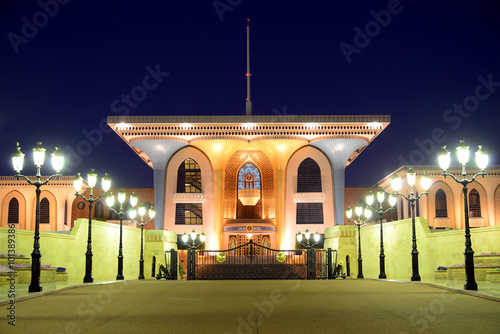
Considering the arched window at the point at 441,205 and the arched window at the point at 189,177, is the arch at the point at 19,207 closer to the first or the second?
the arched window at the point at 189,177

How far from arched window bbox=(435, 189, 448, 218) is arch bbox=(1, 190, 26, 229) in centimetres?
4296

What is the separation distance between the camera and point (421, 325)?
8.10 m

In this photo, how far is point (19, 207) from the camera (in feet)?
199

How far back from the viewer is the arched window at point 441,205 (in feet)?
179

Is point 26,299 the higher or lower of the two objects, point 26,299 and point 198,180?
the lower

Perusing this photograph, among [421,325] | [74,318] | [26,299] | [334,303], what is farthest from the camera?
[26,299]

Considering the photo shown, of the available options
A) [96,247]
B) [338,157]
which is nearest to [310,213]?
[338,157]

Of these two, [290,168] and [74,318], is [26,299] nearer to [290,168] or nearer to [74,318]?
[74,318]

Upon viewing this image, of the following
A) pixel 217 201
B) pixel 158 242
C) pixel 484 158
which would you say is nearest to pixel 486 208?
pixel 217 201

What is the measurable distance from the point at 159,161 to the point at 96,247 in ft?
72.4

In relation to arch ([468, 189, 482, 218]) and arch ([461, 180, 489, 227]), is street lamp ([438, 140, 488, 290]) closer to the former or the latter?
arch ([461, 180, 489, 227])

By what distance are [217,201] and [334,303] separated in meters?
42.9

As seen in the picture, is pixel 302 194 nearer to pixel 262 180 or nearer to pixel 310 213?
pixel 310 213

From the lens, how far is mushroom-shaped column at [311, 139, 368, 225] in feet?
170
